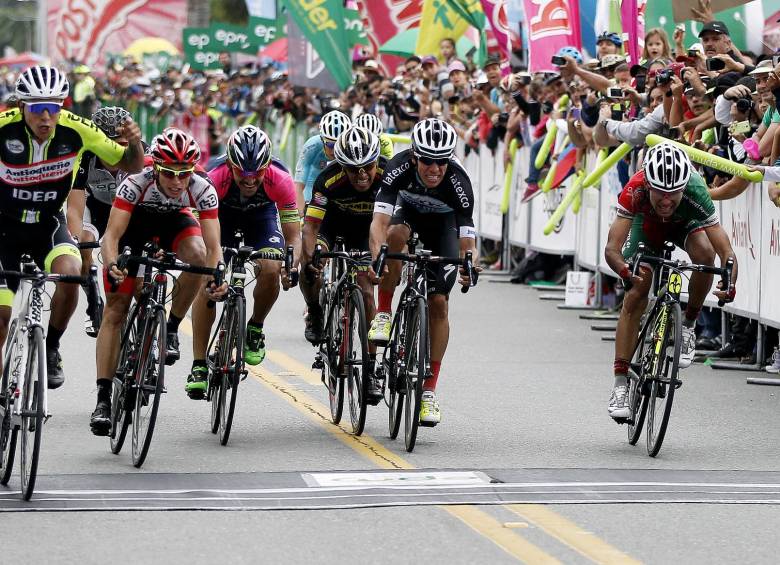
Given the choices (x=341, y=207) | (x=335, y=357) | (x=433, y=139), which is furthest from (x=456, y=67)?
(x=433, y=139)

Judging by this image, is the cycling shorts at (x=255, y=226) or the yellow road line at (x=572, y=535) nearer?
the yellow road line at (x=572, y=535)

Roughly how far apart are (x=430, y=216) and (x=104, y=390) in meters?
2.37

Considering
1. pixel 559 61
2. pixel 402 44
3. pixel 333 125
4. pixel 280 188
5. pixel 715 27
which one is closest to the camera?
pixel 280 188

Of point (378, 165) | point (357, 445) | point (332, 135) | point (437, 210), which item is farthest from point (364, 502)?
point (332, 135)

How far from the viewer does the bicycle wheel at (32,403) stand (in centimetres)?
784

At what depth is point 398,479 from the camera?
342 inches

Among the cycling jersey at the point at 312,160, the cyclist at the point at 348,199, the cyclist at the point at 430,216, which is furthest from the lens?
the cycling jersey at the point at 312,160

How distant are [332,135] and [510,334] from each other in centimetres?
391

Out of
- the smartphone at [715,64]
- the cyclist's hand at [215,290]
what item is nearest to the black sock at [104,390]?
the cyclist's hand at [215,290]

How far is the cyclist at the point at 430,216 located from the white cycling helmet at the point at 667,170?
3.77ft

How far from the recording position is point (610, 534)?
7.37 meters

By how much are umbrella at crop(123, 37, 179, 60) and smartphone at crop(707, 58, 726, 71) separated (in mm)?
46050

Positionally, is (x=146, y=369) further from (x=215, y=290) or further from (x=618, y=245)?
(x=618, y=245)

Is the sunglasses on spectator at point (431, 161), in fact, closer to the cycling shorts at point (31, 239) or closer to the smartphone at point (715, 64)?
the cycling shorts at point (31, 239)
